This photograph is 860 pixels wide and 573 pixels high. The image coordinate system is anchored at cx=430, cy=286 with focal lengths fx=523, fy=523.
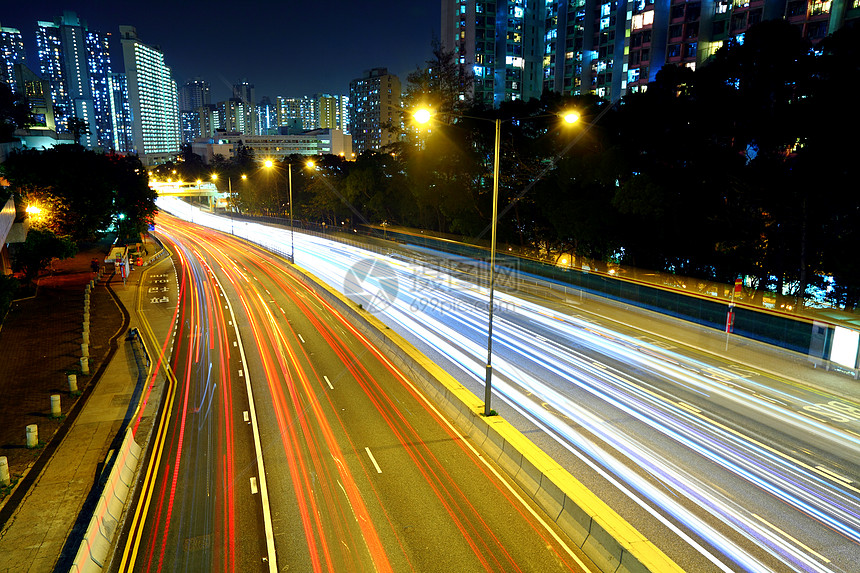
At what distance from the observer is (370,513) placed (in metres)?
12.1

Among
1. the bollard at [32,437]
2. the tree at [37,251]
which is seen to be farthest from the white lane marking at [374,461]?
the tree at [37,251]

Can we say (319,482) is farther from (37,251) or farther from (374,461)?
(37,251)

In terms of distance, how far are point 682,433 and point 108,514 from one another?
15145 mm

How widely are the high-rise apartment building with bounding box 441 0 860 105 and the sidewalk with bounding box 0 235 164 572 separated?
143 ft

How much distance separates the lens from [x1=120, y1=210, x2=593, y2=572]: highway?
1072 centimetres

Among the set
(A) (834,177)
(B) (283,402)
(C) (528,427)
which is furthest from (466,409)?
(A) (834,177)

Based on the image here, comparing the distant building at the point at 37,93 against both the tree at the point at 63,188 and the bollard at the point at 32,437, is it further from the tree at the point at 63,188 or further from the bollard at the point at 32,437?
the bollard at the point at 32,437

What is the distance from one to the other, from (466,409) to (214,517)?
7.70 m

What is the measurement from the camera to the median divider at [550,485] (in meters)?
9.80

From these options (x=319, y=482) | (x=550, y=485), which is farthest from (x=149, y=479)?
(x=550, y=485)

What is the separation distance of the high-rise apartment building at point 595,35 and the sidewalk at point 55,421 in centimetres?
4353

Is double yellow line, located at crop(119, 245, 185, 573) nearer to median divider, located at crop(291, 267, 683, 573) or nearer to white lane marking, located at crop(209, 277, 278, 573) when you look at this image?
white lane marking, located at crop(209, 277, 278, 573)

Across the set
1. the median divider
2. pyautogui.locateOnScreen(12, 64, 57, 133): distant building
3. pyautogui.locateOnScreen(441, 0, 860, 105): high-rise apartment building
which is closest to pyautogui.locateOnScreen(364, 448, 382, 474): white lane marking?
the median divider

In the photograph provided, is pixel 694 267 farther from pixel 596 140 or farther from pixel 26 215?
pixel 26 215
